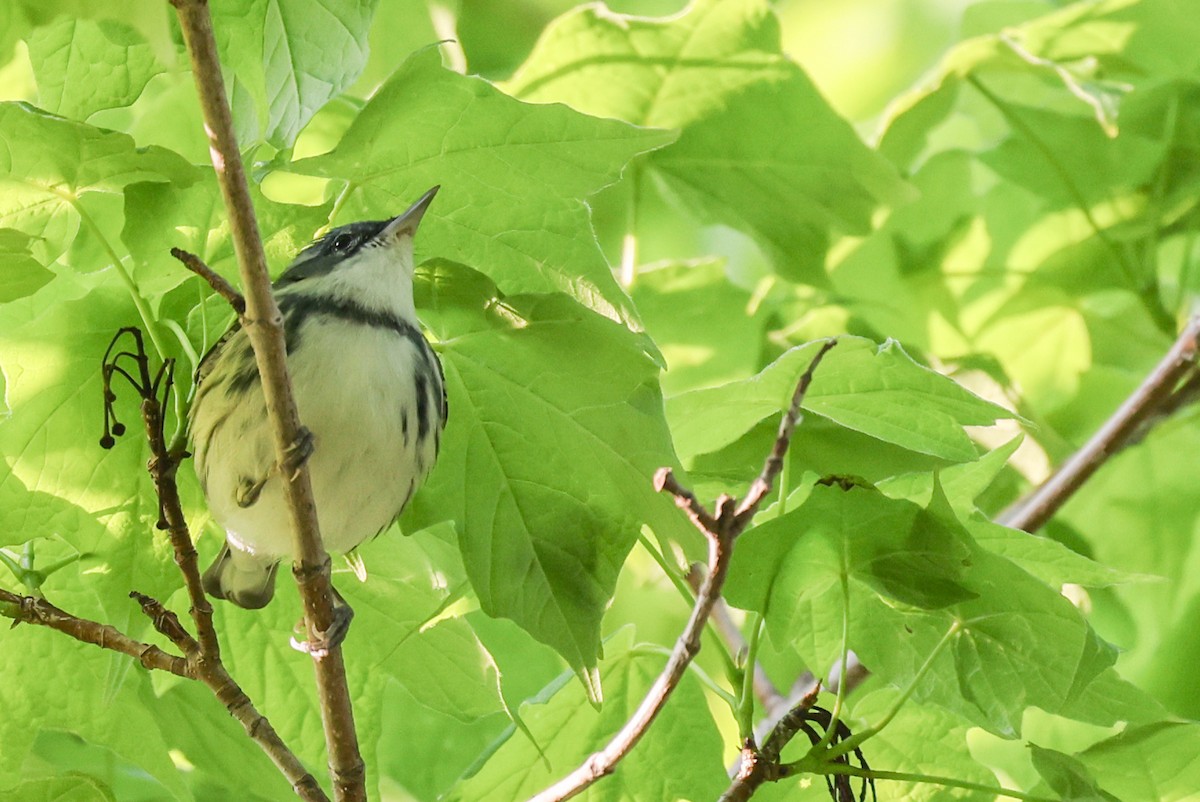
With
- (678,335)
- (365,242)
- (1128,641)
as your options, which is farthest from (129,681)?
(1128,641)

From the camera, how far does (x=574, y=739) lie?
97 centimetres

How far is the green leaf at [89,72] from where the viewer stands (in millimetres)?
780

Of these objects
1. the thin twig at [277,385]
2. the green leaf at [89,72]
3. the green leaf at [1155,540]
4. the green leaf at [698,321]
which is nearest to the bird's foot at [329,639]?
the thin twig at [277,385]

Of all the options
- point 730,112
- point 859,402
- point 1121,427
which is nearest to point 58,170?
point 859,402

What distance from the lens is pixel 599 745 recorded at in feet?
3.22

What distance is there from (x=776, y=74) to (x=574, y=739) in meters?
0.63

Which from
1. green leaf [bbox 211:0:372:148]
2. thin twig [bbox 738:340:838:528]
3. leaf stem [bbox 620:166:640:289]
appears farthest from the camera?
leaf stem [bbox 620:166:640:289]

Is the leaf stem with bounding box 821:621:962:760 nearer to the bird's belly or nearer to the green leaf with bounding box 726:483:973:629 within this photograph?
the green leaf with bounding box 726:483:973:629

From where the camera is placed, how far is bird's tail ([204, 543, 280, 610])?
38.0 inches

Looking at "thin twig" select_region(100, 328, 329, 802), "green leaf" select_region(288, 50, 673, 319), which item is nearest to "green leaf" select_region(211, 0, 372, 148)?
"green leaf" select_region(288, 50, 673, 319)

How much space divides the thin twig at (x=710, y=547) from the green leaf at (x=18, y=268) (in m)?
0.40

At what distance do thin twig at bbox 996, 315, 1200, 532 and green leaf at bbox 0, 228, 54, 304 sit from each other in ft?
2.78

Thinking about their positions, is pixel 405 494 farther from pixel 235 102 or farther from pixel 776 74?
pixel 776 74

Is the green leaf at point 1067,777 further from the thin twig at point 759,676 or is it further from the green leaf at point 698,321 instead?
the green leaf at point 698,321
